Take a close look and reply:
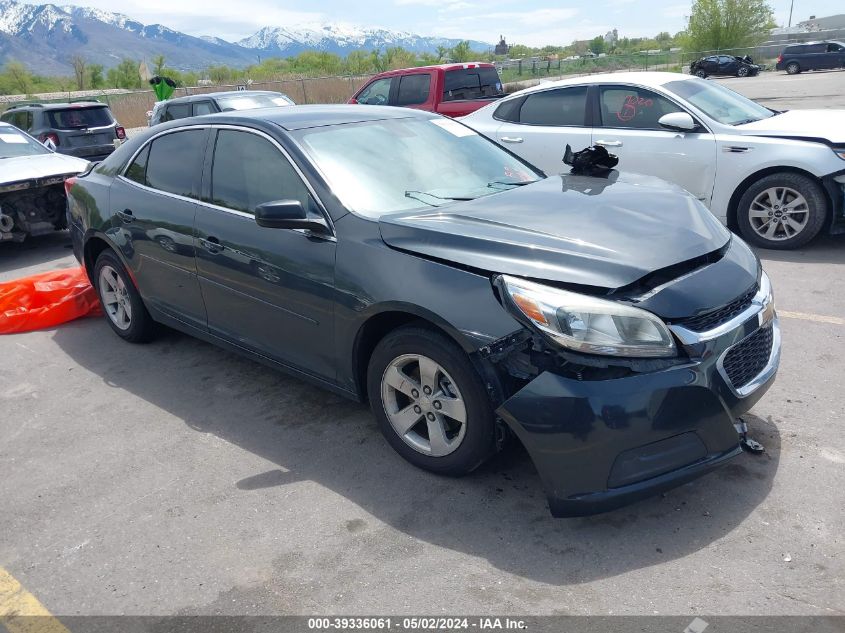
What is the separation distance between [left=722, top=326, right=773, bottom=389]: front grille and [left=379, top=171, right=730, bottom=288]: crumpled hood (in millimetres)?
426

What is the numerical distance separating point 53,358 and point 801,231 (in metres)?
6.40

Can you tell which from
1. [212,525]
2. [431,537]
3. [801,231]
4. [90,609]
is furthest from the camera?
[801,231]

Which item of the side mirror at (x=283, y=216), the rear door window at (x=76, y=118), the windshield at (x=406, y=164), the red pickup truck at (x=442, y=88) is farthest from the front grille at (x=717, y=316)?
the rear door window at (x=76, y=118)

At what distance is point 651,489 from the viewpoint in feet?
8.88

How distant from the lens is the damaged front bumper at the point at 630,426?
2.64m

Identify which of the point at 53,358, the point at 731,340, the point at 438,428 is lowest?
the point at 53,358

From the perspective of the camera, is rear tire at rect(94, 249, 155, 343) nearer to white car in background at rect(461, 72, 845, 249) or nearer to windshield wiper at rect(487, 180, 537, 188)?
windshield wiper at rect(487, 180, 537, 188)

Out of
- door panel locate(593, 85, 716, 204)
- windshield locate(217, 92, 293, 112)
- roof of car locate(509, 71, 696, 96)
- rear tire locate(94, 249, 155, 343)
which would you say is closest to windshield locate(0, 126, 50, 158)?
windshield locate(217, 92, 293, 112)

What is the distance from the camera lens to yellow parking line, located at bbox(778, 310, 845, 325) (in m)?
4.87

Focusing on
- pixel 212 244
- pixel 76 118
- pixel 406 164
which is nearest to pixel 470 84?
pixel 76 118

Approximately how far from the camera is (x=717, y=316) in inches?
114

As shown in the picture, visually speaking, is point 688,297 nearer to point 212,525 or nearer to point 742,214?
point 212,525

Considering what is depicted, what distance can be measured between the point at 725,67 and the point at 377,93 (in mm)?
42651

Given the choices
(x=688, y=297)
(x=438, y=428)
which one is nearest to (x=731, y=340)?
(x=688, y=297)
